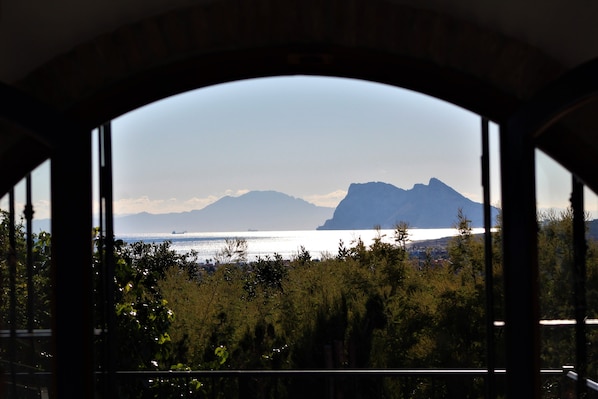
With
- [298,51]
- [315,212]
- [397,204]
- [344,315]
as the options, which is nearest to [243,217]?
[315,212]

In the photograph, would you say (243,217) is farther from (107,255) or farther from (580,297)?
(580,297)

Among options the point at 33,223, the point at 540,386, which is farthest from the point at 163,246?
the point at 540,386

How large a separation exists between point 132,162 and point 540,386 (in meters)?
20.5

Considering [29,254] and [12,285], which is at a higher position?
[29,254]

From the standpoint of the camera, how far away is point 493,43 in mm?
2348

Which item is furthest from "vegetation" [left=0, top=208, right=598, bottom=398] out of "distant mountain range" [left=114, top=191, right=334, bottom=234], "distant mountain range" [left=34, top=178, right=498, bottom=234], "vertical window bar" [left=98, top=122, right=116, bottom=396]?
"distant mountain range" [left=114, top=191, right=334, bottom=234]

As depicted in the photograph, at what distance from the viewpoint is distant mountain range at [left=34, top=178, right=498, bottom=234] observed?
21.0 metres

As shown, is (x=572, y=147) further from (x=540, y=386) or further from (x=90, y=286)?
(x=90, y=286)

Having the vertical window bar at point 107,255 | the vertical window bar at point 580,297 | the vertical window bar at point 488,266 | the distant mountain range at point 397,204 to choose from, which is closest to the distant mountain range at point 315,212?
the distant mountain range at point 397,204

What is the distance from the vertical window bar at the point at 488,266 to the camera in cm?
237

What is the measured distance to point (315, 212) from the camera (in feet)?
86.8

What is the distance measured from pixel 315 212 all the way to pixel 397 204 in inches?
156

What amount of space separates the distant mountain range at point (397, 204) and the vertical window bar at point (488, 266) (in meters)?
16.5

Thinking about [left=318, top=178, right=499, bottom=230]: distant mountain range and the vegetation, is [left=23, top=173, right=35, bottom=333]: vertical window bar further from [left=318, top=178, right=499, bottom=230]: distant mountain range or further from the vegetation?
[left=318, top=178, right=499, bottom=230]: distant mountain range
